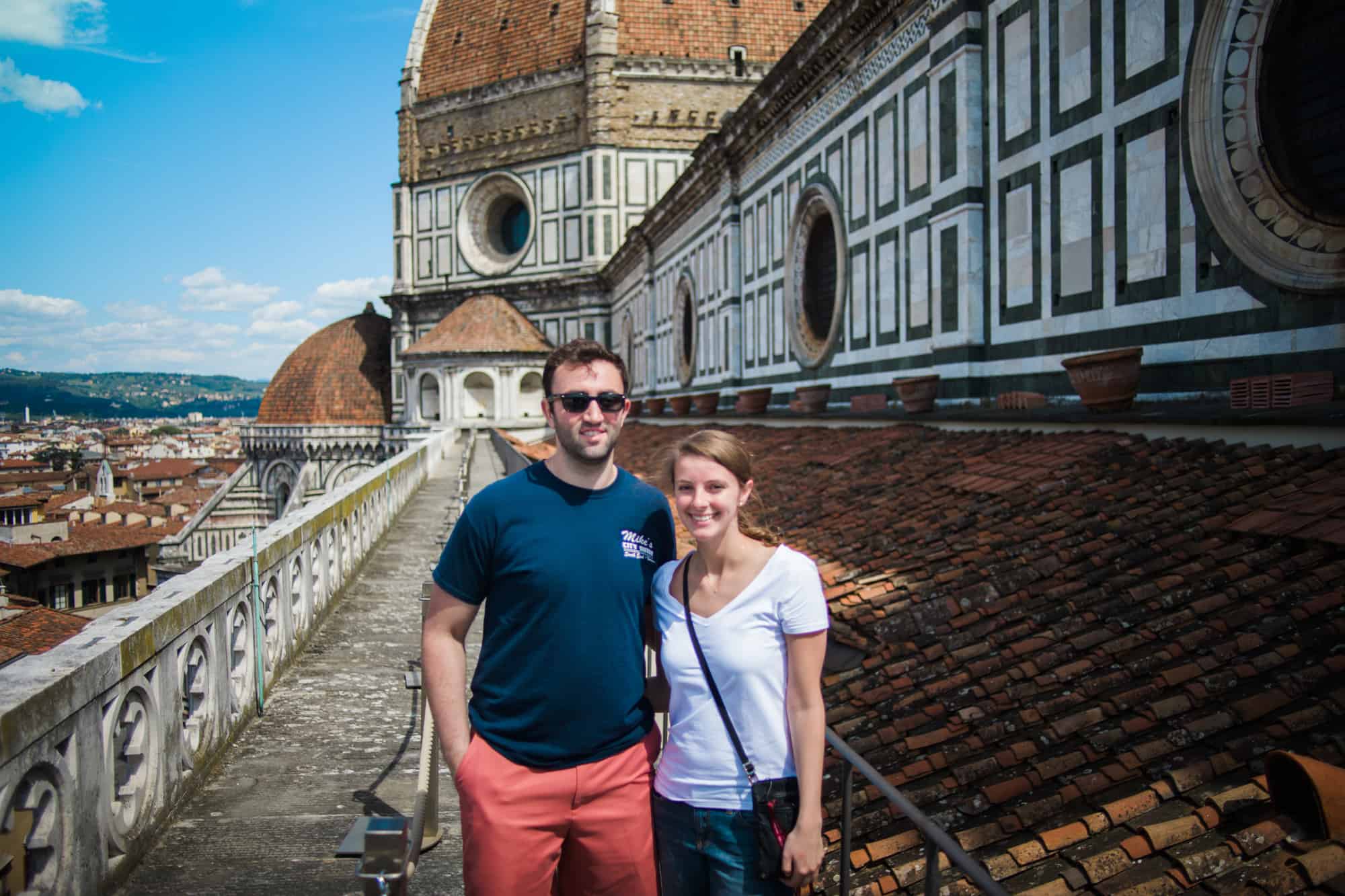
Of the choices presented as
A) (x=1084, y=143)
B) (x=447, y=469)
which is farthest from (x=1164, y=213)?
(x=447, y=469)

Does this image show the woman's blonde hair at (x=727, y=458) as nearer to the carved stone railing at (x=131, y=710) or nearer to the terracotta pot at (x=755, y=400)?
the carved stone railing at (x=131, y=710)

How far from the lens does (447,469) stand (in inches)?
1071

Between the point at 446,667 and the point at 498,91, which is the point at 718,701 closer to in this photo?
the point at 446,667

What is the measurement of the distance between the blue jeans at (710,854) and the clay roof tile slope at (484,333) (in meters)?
44.5

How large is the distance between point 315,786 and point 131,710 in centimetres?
124

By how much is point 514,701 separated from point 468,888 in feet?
1.80

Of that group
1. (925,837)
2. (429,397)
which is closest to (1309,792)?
(925,837)

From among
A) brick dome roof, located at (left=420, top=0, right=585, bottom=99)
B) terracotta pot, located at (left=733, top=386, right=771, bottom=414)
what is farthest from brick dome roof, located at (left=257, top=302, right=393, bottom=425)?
terracotta pot, located at (left=733, top=386, right=771, bottom=414)

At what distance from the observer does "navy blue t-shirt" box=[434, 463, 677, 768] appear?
2.72m

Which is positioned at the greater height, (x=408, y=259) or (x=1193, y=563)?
(x=408, y=259)

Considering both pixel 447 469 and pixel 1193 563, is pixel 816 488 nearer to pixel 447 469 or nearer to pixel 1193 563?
pixel 1193 563

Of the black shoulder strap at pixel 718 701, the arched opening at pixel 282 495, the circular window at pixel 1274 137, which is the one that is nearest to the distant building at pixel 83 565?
the arched opening at pixel 282 495

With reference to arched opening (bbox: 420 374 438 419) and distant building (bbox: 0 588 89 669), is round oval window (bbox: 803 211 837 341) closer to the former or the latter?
distant building (bbox: 0 588 89 669)

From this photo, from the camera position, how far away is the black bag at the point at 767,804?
251cm
